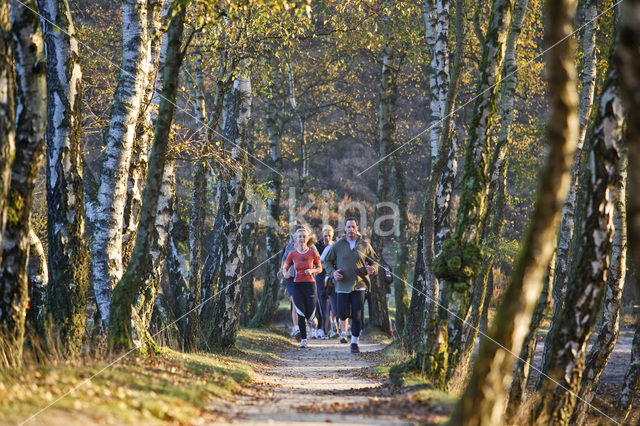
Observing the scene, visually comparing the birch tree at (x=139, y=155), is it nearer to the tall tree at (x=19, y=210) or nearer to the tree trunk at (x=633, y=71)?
the tall tree at (x=19, y=210)

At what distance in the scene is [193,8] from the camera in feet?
41.2

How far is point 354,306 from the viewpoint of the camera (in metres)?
15.3

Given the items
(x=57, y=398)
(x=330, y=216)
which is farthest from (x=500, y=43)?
(x=330, y=216)

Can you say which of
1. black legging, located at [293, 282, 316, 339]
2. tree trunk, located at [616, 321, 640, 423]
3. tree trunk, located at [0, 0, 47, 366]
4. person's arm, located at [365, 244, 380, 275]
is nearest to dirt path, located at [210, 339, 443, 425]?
person's arm, located at [365, 244, 380, 275]

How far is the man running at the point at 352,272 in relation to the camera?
15320 millimetres

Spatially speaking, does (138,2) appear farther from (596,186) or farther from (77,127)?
(596,186)

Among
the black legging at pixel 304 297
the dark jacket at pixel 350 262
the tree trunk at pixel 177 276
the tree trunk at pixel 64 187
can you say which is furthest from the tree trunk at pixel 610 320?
the tree trunk at pixel 177 276

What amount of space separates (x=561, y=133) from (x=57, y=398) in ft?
14.1

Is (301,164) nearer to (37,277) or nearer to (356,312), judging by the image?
(356,312)

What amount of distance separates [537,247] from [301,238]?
11.3 m

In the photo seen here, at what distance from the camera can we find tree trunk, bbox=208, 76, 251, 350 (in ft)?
45.1

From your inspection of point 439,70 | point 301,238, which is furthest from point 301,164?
point 439,70

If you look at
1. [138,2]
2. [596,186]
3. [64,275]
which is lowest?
[64,275]

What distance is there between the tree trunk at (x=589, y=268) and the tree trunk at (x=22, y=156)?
5.40 m
